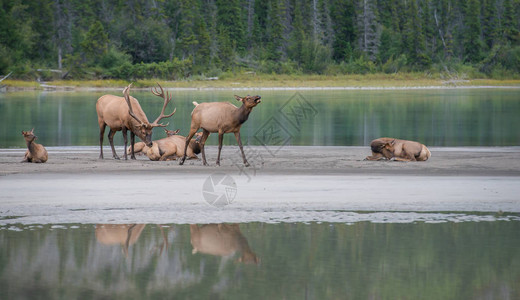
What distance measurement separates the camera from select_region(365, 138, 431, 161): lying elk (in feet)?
66.0

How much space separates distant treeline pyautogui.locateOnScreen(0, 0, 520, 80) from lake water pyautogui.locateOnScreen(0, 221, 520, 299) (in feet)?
255

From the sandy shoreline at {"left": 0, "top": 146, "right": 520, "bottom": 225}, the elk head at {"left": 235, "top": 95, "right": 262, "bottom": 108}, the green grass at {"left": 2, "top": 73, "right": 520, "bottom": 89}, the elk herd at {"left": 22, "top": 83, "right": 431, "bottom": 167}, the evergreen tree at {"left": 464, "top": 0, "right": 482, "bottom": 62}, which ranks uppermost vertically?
the evergreen tree at {"left": 464, "top": 0, "right": 482, "bottom": 62}

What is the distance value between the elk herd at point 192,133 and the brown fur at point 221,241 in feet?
22.1

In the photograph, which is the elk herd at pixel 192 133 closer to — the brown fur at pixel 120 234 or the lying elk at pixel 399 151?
the lying elk at pixel 399 151

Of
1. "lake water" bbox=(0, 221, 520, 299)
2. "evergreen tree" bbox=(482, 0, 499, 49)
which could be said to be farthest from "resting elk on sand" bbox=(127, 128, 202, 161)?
"evergreen tree" bbox=(482, 0, 499, 49)

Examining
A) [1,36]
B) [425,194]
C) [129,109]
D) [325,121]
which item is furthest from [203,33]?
[425,194]

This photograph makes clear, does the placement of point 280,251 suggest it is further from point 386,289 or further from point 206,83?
point 206,83

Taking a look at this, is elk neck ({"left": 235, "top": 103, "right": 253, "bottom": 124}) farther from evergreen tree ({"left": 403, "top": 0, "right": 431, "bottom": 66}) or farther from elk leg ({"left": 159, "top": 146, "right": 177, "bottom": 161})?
evergreen tree ({"left": 403, "top": 0, "right": 431, "bottom": 66})

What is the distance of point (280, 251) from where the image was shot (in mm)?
10648

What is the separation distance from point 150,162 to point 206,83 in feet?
228

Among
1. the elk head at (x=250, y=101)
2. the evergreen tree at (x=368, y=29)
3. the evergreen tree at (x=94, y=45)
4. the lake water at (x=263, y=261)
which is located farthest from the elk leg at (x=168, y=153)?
the evergreen tree at (x=368, y=29)

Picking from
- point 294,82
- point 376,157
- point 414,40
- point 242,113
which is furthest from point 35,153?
point 414,40

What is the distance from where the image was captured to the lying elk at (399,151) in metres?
20.1

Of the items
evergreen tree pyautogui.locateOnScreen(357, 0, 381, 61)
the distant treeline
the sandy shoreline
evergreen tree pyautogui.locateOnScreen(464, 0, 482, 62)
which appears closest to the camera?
the sandy shoreline
